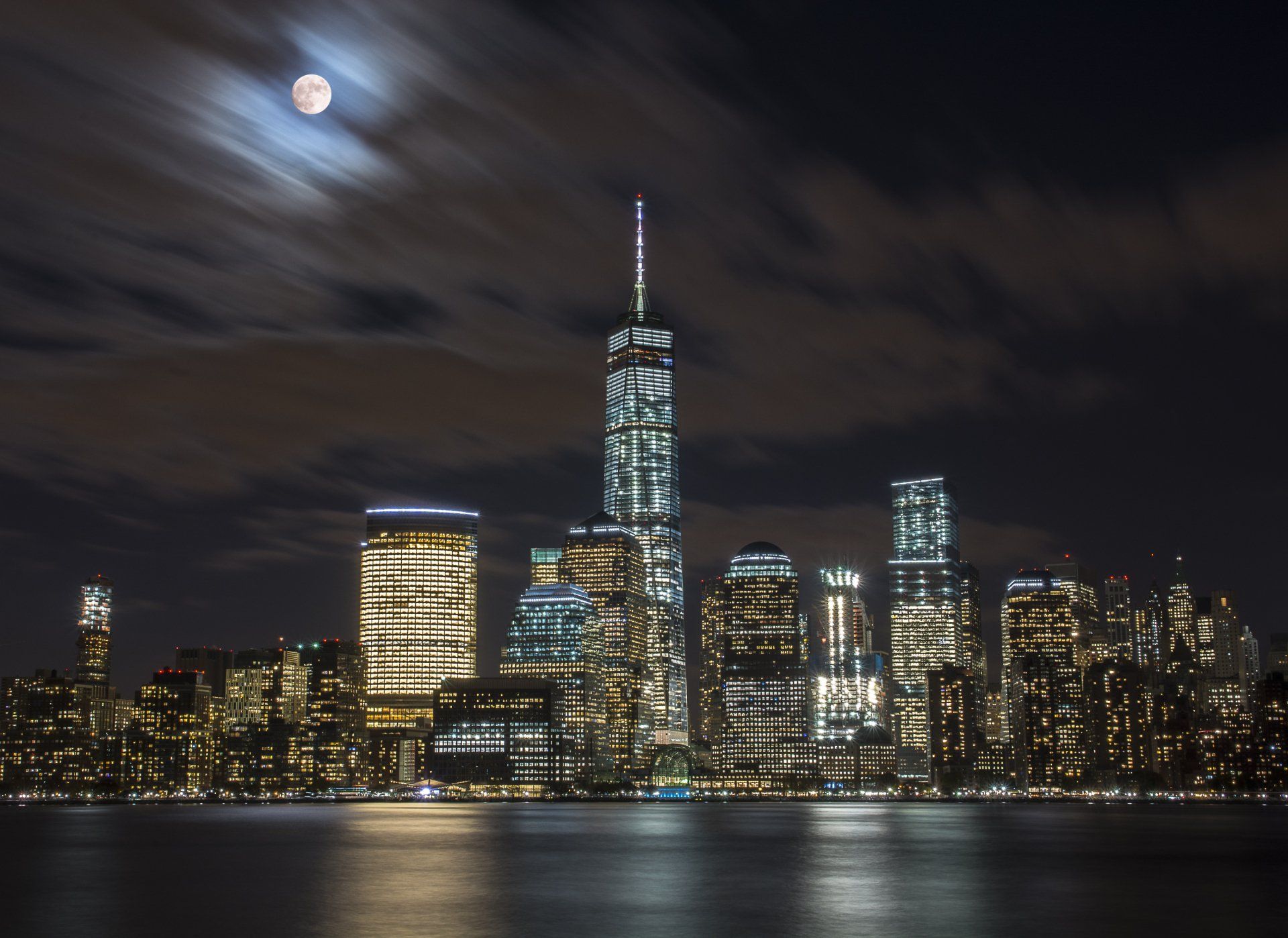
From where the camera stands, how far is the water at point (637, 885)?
7231 centimetres

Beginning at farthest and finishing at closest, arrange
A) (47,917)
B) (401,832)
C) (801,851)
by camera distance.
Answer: (401,832), (801,851), (47,917)

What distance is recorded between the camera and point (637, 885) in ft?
312

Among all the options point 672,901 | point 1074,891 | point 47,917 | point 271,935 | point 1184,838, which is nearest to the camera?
point 271,935

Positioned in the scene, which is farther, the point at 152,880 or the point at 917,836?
the point at 917,836

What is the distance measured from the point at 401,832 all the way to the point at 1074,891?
100 m

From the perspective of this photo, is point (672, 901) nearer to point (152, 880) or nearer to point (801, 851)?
point (152, 880)

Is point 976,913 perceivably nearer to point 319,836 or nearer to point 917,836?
point 917,836

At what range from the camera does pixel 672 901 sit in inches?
3287

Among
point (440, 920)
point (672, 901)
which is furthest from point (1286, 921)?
point (440, 920)

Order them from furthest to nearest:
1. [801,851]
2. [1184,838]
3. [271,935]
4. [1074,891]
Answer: [1184,838] < [801,851] < [1074,891] < [271,935]

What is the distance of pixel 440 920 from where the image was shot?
7206cm

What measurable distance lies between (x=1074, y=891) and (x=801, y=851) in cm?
4495

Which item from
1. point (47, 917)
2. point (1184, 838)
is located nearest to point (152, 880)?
point (47, 917)

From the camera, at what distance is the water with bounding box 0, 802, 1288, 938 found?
237 ft
